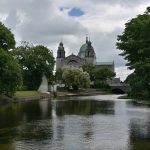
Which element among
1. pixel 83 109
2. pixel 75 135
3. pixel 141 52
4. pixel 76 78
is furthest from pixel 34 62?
pixel 75 135

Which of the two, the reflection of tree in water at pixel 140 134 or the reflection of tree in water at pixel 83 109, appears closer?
the reflection of tree in water at pixel 140 134

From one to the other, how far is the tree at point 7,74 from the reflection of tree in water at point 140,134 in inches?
1529

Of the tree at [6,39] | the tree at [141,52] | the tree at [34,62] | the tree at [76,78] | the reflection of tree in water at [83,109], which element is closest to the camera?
the tree at [141,52]

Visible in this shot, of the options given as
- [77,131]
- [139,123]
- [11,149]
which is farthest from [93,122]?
[11,149]

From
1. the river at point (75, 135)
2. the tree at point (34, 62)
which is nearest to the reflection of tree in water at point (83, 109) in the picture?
the river at point (75, 135)

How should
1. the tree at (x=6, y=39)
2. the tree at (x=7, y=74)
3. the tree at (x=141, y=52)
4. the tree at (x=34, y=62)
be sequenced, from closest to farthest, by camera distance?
the tree at (x=141, y=52) → the tree at (x=7, y=74) → the tree at (x=6, y=39) → the tree at (x=34, y=62)

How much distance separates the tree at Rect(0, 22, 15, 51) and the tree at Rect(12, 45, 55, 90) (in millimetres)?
34708

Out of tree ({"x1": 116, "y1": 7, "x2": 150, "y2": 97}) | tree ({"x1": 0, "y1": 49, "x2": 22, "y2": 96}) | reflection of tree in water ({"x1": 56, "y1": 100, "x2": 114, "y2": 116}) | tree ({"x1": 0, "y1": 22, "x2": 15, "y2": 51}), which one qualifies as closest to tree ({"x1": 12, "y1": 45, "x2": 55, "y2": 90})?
tree ({"x1": 0, "y1": 22, "x2": 15, "y2": 51})

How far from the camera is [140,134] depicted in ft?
108

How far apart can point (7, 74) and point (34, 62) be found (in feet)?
141

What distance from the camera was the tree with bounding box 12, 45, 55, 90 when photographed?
393 ft

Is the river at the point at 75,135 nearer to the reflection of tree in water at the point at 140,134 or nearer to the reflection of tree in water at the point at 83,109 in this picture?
the reflection of tree in water at the point at 140,134

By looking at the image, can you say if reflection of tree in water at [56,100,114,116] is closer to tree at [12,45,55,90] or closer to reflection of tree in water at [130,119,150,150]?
reflection of tree in water at [130,119,150,150]

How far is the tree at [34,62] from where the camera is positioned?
4712 inches
